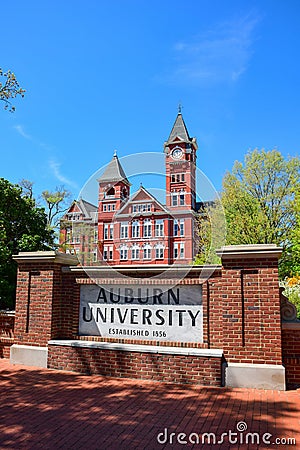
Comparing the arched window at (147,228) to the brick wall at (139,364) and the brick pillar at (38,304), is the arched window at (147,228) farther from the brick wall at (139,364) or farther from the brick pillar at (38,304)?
the brick wall at (139,364)

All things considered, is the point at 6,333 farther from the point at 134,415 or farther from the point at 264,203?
the point at 264,203

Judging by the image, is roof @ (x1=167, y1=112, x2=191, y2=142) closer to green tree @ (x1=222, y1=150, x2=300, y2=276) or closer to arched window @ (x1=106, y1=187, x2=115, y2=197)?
arched window @ (x1=106, y1=187, x2=115, y2=197)

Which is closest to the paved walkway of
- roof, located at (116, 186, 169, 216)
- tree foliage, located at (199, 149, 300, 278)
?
roof, located at (116, 186, 169, 216)

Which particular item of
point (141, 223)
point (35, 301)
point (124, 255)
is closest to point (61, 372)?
point (35, 301)

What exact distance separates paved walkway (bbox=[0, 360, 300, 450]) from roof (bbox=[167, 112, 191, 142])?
5631 mm

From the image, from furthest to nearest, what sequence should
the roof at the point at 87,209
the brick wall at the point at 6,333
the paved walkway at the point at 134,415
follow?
the brick wall at the point at 6,333 → the roof at the point at 87,209 → the paved walkway at the point at 134,415

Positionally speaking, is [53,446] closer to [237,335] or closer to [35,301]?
[237,335]

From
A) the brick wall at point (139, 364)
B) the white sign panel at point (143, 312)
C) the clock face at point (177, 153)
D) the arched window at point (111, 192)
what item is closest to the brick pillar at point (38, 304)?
the brick wall at point (139, 364)

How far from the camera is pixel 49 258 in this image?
7133 millimetres

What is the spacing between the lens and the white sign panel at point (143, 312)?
6.23 m

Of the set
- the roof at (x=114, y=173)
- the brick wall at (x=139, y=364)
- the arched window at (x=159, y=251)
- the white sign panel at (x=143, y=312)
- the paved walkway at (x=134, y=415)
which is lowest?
the paved walkway at (x=134, y=415)

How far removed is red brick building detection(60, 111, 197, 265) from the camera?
22.2ft

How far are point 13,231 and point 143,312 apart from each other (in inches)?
252

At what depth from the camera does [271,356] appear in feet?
18.0
